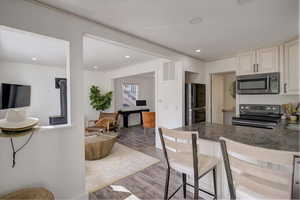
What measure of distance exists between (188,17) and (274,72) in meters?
2.31

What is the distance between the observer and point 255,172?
2.84 ft

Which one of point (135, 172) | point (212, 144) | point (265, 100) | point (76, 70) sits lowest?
point (135, 172)

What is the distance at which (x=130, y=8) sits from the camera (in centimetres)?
169

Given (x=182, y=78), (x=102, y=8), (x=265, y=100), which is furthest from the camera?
(x=182, y=78)

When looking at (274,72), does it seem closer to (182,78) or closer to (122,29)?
(182,78)

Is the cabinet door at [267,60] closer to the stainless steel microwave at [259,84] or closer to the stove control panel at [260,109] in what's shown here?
the stainless steel microwave at [259,84]

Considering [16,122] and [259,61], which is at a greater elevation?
[259,61]

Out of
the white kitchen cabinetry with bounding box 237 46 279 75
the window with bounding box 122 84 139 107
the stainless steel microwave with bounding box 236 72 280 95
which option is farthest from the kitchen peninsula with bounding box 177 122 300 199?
the window with bounding box 122 84 139 107

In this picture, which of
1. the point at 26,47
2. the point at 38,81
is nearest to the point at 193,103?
the point at 26,47

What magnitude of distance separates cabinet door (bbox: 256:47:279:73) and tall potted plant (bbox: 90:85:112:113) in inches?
192

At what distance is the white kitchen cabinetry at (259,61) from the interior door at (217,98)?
1.07 m

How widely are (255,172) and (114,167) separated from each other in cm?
249

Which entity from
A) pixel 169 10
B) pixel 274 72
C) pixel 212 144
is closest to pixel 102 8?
pixel 169 10

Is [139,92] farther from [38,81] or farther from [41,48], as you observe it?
[41,48]
